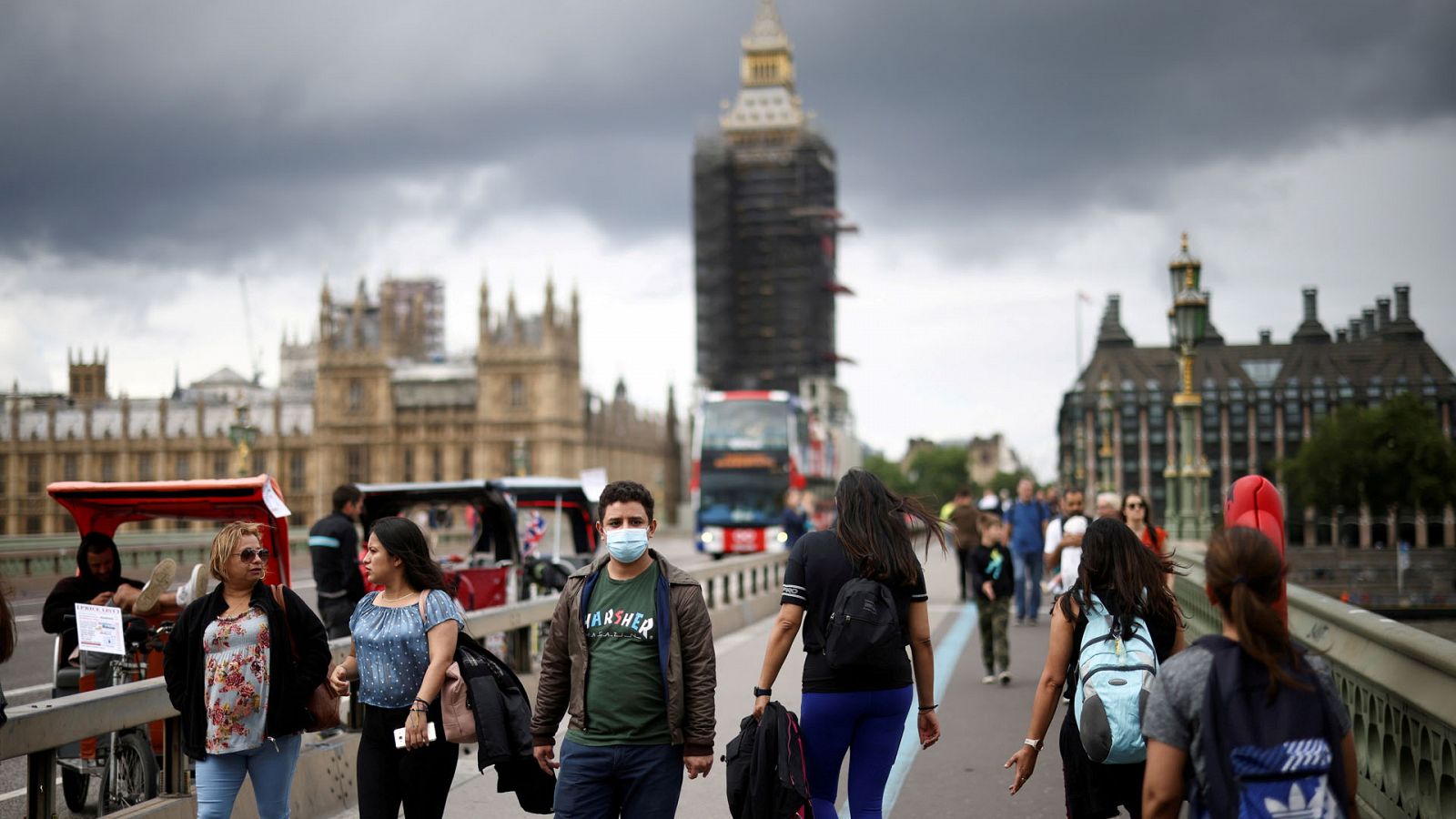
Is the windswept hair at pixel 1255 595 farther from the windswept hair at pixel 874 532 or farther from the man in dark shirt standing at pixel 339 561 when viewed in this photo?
the man in dark shirt standing at pixel 339 561

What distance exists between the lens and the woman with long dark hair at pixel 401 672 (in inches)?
206

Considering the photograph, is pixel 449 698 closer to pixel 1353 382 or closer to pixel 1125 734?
pixel 1125 734

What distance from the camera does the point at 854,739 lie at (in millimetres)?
5441

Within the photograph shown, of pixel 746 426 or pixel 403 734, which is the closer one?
pixel 403 734

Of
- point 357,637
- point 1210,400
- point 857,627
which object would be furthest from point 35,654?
point 1210,400

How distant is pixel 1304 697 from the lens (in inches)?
139

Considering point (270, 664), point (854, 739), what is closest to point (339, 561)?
point (270, 664)

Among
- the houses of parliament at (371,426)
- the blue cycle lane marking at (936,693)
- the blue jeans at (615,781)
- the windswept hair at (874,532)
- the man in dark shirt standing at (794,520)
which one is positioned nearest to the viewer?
the blue jeans at (615,781)

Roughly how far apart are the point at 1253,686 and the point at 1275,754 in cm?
16

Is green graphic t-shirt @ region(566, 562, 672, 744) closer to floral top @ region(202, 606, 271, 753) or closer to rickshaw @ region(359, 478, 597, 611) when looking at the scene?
floral top @ region(202, 606, 271, 753)

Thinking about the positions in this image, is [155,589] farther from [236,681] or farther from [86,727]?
[236,681]

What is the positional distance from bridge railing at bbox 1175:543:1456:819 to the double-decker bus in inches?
1143

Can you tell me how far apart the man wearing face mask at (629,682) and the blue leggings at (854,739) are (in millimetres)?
512

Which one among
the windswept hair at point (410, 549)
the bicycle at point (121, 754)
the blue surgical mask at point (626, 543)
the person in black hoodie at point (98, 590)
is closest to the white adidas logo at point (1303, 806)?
the blue surgical mask at point (626, 543)
